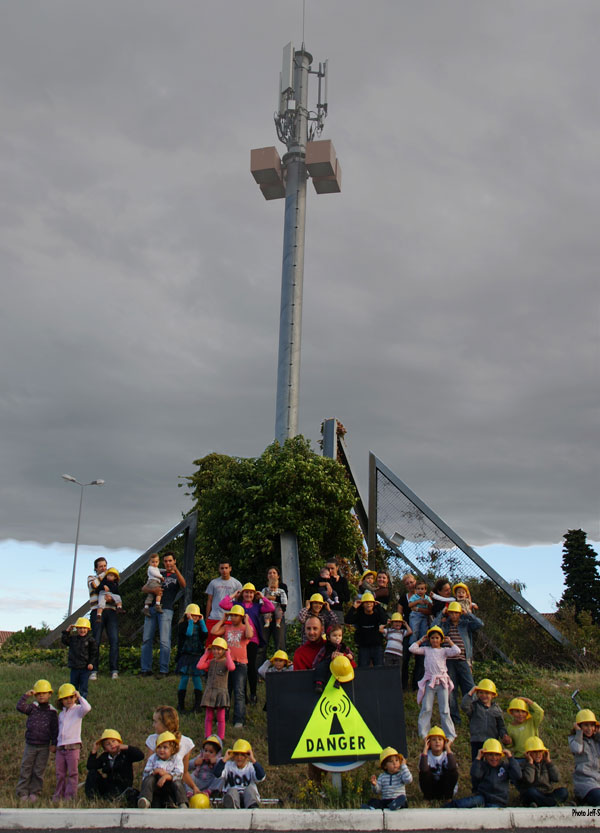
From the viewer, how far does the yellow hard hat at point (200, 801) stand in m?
6.94

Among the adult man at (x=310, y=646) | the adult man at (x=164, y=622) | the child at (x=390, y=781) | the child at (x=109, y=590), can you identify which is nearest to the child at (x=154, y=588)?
the adult man at (x=164, y=622)

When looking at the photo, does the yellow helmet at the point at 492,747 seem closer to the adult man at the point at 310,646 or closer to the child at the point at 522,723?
the child at the point at 522,723

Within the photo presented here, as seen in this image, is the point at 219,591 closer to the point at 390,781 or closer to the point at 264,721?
the point at 264,721

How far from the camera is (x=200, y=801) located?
695 cm

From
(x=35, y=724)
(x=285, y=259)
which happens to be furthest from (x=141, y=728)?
(x=285, y=259)

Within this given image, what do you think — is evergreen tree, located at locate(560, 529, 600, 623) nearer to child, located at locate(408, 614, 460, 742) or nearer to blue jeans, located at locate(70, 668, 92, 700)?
child, located at locate(408, 614, 460, 742)

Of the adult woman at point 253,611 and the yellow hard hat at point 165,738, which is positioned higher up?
the adult woman at point 253,611

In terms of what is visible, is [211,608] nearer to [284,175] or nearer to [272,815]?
[272,815]

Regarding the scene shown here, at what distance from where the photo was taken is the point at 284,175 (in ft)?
96.2

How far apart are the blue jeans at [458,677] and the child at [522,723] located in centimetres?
138

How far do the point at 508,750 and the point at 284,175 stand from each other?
2558cm

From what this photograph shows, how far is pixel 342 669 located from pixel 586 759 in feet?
9.41

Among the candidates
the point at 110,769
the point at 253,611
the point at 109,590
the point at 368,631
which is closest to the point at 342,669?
the point at 110,769

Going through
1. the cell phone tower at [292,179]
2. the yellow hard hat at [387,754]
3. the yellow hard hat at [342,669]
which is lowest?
the yellow hard hat at [387,754]
